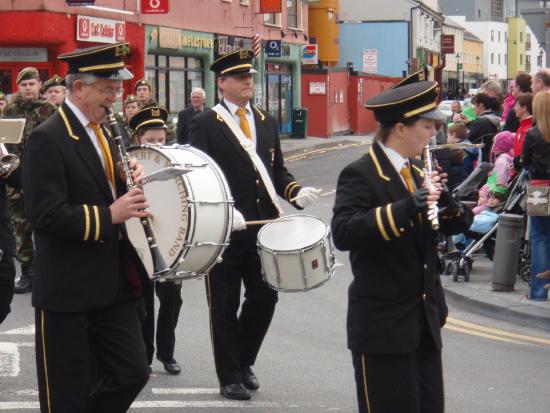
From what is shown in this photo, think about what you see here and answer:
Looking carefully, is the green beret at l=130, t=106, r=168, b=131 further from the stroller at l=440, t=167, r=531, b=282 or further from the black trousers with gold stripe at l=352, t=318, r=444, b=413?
the stroller at l=440, t=167, r=531, b=282

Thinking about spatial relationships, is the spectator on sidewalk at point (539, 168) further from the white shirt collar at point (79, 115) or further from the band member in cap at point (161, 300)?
the white shirt collar at point (79, 115)

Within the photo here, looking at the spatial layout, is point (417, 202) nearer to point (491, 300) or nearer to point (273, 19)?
point (491, 300)

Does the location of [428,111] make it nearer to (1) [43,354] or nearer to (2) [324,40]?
(1) [43,354]

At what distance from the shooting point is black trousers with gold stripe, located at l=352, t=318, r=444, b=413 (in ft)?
16.2

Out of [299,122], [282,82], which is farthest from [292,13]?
[299,122]

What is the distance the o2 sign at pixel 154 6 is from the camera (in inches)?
1172

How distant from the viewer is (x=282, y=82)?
4469cm

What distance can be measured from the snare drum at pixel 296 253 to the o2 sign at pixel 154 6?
77.0 ft

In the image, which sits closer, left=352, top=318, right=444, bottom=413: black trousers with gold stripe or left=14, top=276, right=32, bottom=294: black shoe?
left=352, top=318, right=444, bottom=413: black trousers with gold stripe

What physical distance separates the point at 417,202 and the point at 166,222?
1481 millimetres

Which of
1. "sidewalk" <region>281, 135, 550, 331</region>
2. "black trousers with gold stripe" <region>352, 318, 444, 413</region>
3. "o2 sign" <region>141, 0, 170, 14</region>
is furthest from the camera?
"o2 sign" <region>141, 0, 170, 14</region>

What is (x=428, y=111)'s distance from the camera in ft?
16.6

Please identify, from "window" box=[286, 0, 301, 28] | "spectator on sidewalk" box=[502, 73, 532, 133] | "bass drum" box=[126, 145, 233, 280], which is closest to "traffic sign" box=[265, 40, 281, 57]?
"window" box=[286, 0, 301, 28]

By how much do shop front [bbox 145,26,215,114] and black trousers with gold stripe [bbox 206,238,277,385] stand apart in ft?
78.9
